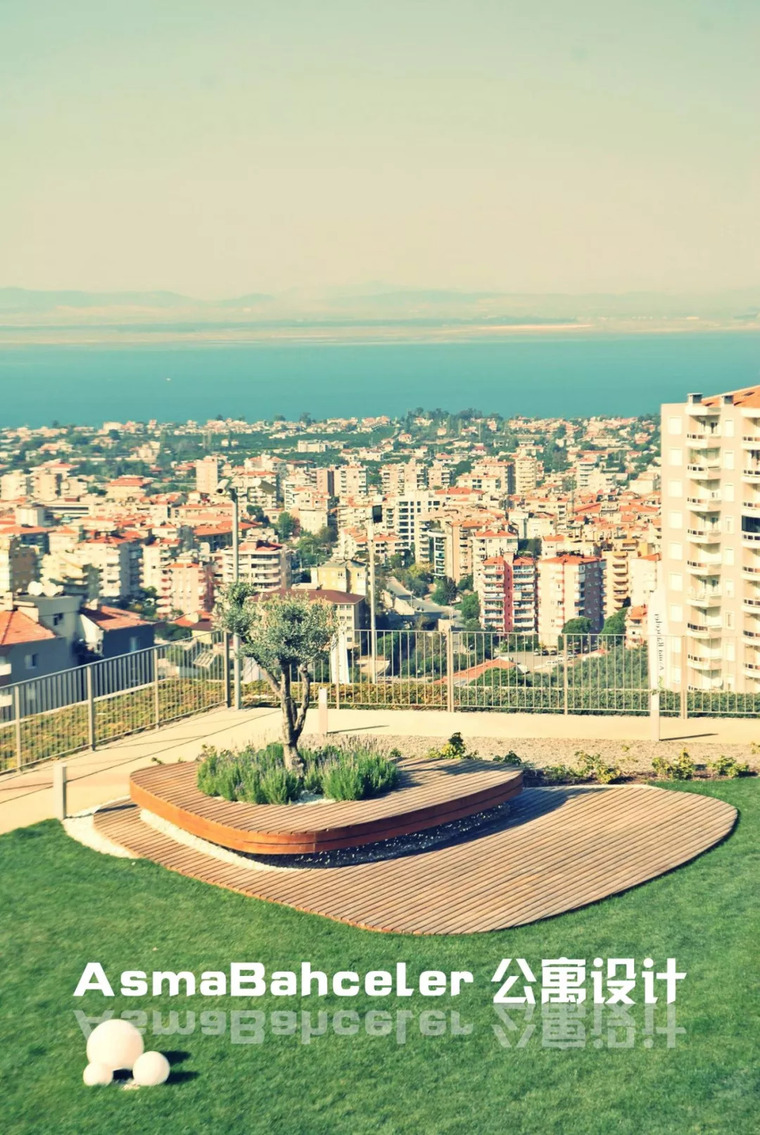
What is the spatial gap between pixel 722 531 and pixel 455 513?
68306 millimetres

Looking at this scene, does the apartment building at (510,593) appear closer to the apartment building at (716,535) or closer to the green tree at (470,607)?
the green tree at (470,607)

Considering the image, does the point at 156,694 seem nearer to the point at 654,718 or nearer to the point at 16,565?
the point at 654,718

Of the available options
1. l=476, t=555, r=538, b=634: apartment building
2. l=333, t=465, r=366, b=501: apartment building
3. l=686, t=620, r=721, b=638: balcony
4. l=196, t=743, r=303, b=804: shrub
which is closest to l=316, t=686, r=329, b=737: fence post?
l=196, t=743, r=303, b=804: shrub

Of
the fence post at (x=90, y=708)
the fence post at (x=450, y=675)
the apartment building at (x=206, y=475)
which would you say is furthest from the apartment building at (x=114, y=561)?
the fence post at (x=90, y=708)

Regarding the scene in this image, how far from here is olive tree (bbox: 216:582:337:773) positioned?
9.35 meters

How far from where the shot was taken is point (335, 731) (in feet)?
39.3

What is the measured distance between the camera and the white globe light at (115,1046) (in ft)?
19.9

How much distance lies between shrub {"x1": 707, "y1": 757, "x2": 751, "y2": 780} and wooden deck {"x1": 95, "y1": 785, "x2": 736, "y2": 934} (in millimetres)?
727

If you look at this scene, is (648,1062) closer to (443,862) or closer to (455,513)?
(443,862)

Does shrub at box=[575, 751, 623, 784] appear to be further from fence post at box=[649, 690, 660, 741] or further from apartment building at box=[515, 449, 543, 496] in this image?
apartment building at box=[515, 449, 543, 496]

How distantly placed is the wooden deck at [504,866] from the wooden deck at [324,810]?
189 millimetres

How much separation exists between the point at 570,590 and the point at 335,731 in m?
66.0

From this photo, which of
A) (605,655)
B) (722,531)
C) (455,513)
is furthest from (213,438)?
(605,655)

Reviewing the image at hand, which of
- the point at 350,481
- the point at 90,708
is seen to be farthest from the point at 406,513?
the point at 90,708
